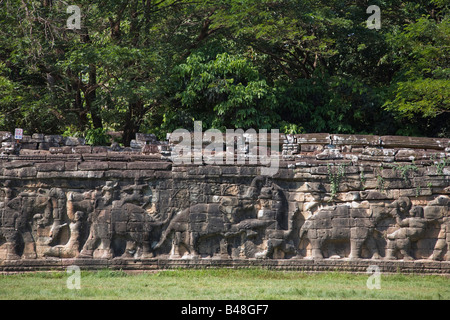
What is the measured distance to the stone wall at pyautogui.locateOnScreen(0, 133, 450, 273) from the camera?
1248 cm

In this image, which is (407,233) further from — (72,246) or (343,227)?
(72,246)

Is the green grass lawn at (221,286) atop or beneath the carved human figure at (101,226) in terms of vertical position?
beneath

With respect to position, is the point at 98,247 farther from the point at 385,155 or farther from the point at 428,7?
the point at 428,7

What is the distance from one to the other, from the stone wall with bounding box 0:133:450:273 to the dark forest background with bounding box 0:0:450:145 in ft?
13.4

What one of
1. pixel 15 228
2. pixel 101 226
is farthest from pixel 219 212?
pixel 15 228

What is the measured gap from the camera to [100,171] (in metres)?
12.6

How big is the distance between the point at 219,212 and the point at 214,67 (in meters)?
5.55

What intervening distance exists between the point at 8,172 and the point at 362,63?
13209mm

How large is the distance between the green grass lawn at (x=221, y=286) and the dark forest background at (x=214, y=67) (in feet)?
18.9

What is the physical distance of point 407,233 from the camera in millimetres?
12586

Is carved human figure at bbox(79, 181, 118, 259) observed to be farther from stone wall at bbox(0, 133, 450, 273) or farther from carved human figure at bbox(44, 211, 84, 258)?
carved human figure at bbox(44, 211, 84, 258)

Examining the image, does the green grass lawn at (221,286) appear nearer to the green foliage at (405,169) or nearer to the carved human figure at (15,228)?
the carved human figure at (15,228)

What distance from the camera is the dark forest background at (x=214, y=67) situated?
53.9 feet

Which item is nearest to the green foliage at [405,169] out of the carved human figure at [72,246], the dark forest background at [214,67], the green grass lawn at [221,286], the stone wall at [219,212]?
the stone wall at [219,212]
